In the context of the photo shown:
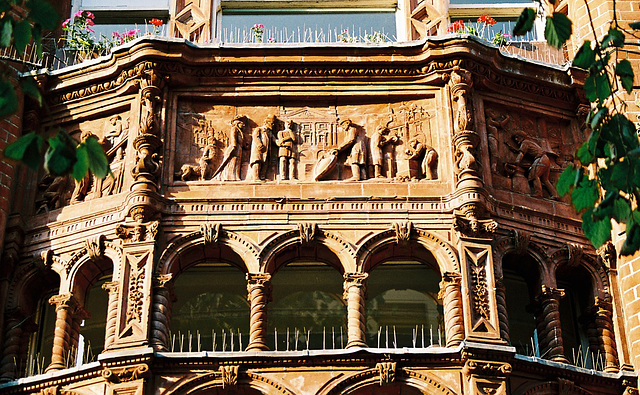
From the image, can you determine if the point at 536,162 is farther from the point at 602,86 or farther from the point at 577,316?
the point at 602,86

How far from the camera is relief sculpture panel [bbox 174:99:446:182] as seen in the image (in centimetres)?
2764

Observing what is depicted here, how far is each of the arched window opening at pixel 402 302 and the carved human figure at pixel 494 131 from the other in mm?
2857

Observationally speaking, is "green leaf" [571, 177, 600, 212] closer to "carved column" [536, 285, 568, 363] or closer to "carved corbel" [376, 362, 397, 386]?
"carved corbel" [376, 362, 397, 386]

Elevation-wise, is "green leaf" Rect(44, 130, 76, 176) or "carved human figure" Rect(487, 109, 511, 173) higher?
"carved human figure" Rect(487, 109, 511, 173)

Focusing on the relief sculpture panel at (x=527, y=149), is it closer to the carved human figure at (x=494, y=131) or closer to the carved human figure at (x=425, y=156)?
the carved human figure at (x=494, y=131)

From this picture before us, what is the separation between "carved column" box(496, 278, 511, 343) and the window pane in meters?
7.76

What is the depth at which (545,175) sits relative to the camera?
28469 millimetres

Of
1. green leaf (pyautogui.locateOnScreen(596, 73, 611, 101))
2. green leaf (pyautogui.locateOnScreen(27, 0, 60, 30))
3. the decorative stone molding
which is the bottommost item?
the decorative stone molding

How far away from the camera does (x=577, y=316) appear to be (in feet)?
91.2

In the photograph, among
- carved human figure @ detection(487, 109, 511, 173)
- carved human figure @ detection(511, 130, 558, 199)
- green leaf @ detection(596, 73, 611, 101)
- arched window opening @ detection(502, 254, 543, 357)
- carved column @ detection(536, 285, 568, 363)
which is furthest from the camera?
carved human figure @ detection(511, 130, 558, 199)

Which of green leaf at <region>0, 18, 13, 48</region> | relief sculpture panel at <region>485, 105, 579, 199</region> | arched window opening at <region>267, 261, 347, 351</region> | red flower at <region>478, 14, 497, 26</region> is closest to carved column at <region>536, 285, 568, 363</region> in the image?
relief sculpture panel at <region>485, 105, 579, 199</region>

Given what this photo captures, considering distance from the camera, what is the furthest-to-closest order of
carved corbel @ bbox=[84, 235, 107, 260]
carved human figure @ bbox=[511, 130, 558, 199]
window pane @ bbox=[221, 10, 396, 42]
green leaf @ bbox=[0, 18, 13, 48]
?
1. window pane @ bbox=[221, 10, 396, 42]
2. carved human figure @ bbox=[511, 130, 558, 199]
3. carved corbel @ bbox=[84, 235, 107, 260]
4. green leaf @ bbox=[0, 18, 13, 48]

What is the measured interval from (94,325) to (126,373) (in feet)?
17.4

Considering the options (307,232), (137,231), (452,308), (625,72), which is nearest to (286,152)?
(307,232)
